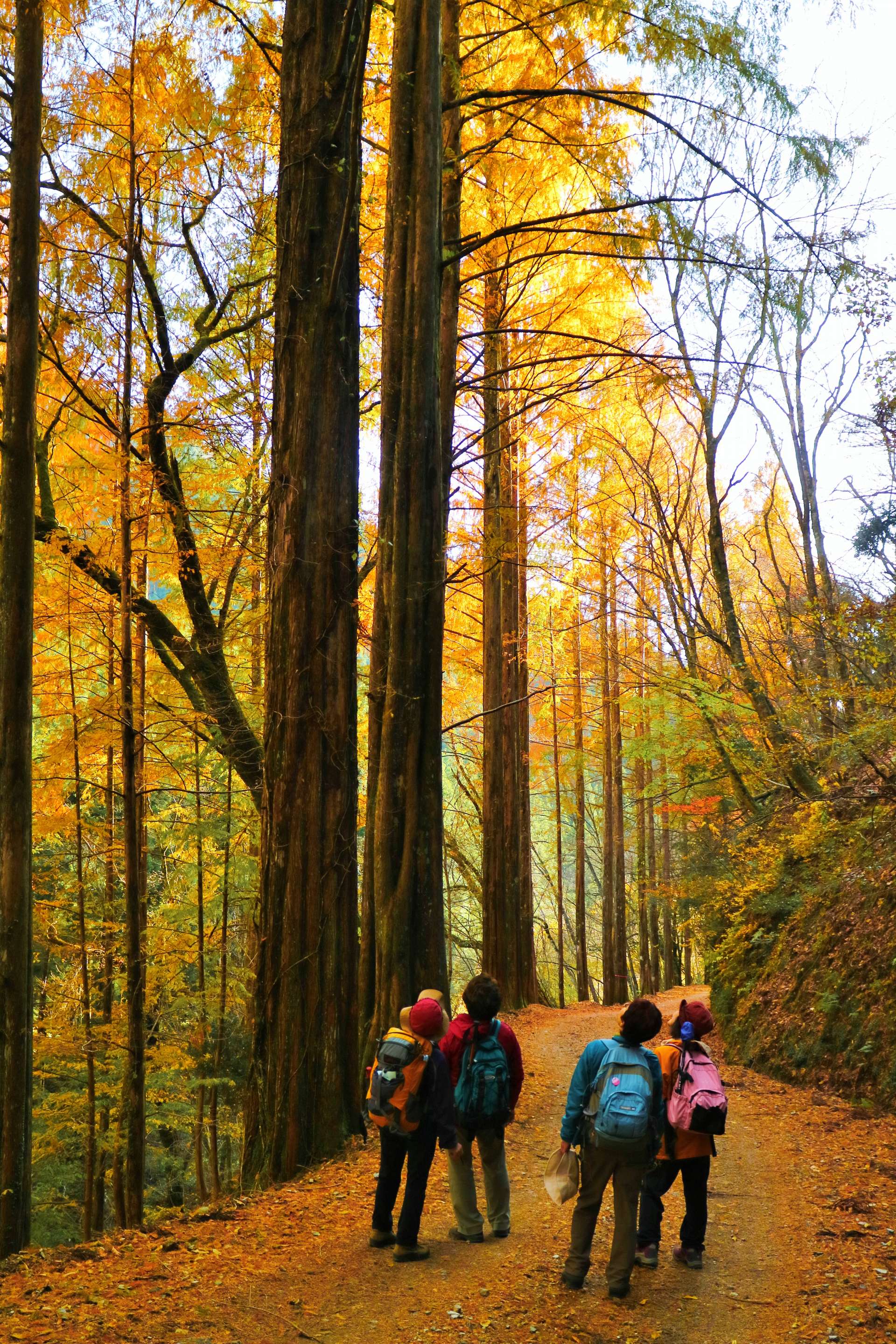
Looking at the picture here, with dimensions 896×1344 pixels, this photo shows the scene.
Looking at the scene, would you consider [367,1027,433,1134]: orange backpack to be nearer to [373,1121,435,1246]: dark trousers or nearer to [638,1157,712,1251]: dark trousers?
[373,1121,435,1246]: dark trousers

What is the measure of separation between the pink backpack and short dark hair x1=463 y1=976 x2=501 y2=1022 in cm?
100

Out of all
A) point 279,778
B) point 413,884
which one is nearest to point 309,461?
point 279,778

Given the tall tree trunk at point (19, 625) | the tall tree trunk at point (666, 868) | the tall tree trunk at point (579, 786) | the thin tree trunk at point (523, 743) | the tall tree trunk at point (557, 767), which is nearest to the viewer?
the tall tree trunk at point (19, 625)

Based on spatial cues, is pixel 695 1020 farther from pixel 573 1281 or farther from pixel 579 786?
pixel 579 786

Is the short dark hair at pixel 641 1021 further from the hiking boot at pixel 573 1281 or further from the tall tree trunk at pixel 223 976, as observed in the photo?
the tall tree trunk at pixel 223 976

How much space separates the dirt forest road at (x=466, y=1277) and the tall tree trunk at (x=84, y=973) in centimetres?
655

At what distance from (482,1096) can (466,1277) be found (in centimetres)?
81

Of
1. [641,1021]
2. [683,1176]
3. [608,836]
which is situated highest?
[608,836]

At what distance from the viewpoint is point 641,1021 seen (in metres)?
4.33

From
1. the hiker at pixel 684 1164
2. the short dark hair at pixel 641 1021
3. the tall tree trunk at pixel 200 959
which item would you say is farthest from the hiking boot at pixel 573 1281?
the tall tree trunk at pixel 200 959

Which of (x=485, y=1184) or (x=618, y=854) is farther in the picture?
(x=618, y=854)

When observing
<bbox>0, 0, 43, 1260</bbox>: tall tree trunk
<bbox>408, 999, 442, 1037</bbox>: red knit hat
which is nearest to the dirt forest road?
<bbox>408, 999, 442, 1037</bbox>: red knit hat

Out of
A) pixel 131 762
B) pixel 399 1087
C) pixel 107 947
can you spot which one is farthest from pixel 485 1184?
pixel 107 947

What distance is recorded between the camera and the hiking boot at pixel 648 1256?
15.6 feet
